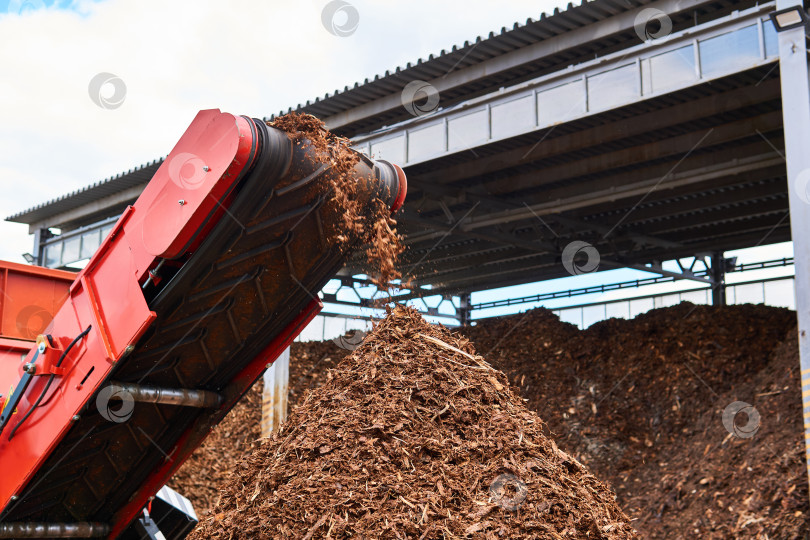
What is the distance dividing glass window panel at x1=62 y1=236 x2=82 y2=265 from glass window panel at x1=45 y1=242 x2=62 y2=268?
25cm

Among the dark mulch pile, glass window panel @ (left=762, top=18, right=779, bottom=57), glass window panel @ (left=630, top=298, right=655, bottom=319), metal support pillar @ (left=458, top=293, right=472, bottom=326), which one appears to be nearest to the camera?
the dark mulch pile

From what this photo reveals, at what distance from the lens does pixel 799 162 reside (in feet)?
26.3

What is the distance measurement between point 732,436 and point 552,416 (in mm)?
3491

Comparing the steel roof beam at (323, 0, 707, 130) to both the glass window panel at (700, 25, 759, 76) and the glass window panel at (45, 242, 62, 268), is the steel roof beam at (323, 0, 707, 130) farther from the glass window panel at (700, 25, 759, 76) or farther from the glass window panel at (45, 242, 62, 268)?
the glass window panel at (45, 242, 62, 268)

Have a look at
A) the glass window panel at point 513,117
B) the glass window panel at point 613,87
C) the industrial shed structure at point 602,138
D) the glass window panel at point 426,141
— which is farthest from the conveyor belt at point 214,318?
the glass window panel at point 426,141

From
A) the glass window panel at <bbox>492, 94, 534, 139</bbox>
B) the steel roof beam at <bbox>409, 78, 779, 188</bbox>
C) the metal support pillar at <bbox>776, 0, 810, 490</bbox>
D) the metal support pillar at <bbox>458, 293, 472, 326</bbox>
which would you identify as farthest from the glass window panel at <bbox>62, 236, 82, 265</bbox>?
the metal support pillar at <bbox>776, 0, 810, 490</bbox>

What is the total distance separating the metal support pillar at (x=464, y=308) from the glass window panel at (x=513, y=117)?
13293mm

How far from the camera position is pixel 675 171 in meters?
13.3

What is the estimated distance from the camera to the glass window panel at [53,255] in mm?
18000

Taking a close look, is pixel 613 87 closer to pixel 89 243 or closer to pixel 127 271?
pixel 127 271

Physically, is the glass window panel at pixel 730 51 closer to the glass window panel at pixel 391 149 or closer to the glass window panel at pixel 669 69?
the glass window panel at pixel 669 69

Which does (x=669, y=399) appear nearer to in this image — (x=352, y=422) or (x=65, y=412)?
(x=352, y=422)

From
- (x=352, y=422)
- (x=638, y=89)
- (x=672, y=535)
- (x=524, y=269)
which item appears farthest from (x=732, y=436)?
(x=524, y=269)

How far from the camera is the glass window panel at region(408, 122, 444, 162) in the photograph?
12.0m
